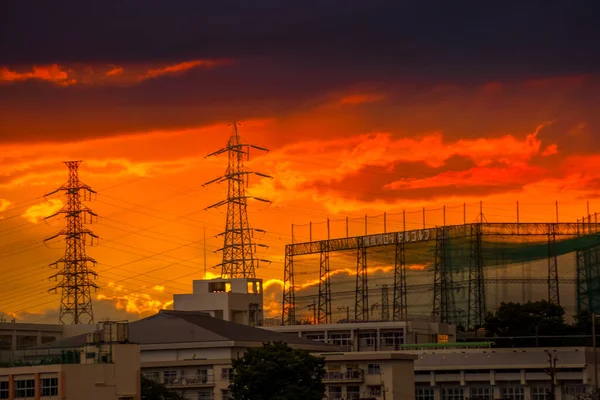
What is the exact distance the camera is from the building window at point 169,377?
105 m

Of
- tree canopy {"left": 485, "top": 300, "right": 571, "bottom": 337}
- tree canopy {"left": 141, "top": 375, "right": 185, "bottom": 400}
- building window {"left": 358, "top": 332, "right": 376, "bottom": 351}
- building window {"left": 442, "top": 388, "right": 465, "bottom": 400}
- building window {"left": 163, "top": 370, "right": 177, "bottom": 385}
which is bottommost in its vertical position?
building window {"left": 442, "top": 388, "right": 465, "bottom": 400}

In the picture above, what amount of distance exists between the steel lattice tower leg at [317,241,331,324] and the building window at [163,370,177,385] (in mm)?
56681

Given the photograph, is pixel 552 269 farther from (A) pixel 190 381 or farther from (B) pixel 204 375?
(A) pixel 190 381

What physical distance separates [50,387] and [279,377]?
2571 centimetres

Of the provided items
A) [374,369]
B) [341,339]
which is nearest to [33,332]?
[341,339]

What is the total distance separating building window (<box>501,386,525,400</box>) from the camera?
377 ft

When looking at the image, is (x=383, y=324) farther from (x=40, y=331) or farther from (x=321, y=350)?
(x=40, y=331)

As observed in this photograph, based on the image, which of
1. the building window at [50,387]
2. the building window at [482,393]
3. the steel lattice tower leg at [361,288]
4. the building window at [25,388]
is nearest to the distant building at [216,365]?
the building window at [482,393]

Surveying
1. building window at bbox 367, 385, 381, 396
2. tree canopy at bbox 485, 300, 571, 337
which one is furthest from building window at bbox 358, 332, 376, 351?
building window at bbox 367, 385, 381, 396

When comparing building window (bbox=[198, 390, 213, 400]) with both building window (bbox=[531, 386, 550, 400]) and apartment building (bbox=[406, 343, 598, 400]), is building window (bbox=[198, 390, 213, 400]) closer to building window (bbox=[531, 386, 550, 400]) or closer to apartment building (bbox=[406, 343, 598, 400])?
apartment building (bbox=[406, 343, 598, 400])

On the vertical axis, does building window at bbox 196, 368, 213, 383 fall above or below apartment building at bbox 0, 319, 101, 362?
below

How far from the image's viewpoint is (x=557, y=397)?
369 feet

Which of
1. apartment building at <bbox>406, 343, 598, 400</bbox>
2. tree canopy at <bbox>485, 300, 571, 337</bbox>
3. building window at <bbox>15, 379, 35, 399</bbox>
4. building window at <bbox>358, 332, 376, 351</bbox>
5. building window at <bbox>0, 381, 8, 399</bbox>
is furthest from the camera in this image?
building window at <bbox>358, 332, 376, 351</bbox>

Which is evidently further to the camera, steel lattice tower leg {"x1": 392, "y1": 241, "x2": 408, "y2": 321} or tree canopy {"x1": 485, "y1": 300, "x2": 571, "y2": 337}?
steel lattice tower leg {"x1": 392, "y1": 241, "x2": 408, "y2": 321}
